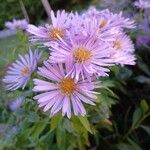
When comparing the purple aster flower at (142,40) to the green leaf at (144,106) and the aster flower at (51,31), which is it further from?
the aster flower at (51,31)

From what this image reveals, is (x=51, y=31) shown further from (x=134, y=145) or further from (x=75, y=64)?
(x=134, y=145)

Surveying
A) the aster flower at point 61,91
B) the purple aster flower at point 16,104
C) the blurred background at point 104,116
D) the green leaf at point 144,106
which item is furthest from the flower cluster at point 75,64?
the green leaf at point 144,106

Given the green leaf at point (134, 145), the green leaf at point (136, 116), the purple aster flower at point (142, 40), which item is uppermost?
the purple aster flower at point (142, 40)

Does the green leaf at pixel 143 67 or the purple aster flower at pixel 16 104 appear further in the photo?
the green leaf at pixel 143 67

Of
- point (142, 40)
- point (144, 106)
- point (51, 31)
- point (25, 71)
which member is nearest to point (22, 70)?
point (25, 71)

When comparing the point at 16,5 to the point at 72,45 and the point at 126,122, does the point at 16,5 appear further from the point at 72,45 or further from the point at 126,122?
the point at 72,45
